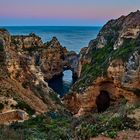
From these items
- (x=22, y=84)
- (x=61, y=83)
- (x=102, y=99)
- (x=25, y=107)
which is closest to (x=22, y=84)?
(x=22, y=84)

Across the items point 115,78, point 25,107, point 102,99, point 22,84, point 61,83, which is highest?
point 22,84

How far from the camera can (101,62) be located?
203 ft

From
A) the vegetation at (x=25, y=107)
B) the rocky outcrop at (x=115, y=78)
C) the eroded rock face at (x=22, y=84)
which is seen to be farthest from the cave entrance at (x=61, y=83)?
the vegetation at (x=25, y=107)

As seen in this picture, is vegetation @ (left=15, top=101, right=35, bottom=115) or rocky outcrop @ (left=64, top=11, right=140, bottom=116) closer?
vegetation @ (left=15, top=101, right=35, bottom=115)

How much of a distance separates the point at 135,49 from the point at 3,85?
22728mm

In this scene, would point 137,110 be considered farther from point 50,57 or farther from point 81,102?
point 50,57

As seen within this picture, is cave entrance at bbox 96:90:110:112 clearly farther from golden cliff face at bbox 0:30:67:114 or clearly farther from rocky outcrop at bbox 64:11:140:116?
golden cliff face at bbox 0:30:67:114

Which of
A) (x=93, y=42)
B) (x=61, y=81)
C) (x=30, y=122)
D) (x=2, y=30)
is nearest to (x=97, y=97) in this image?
(x=2, y=30)

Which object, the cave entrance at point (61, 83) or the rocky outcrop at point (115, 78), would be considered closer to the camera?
the rocky outcrop at point (115, 78)

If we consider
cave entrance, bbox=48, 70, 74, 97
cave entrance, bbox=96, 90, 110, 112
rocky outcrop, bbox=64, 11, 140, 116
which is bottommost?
cave entrance, bbox=48, 70, 74, 97

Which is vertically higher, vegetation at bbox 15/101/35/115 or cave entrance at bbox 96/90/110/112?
vegetation at bbox 15/101/35/115

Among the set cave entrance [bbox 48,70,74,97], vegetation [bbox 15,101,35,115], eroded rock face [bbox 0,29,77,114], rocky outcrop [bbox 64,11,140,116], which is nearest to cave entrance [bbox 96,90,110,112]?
rocky outcrop [bbox 64,11,140,116]

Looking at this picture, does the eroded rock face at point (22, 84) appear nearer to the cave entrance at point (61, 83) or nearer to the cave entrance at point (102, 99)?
the cave entrance at point (102, 99)

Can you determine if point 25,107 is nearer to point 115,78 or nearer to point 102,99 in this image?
point 115,78
